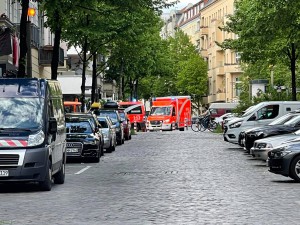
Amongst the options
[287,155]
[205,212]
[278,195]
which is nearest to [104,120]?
[287,155]

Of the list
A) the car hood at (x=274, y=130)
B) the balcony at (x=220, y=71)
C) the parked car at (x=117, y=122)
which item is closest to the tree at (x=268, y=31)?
the car hood at (x=274, y=130)

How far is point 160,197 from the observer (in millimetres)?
19094

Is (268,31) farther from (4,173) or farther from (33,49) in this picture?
(4,173)

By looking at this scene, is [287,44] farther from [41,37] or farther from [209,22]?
[209,22]

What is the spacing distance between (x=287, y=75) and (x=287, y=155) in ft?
205

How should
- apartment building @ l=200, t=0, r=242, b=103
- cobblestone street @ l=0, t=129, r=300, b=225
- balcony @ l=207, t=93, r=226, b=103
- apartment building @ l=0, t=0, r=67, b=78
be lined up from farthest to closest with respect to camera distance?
balcony @ l=207, t=93, r=226, b=103 → apartment building @ l=200, t=0, r=242, b=103 → apartment building @ l=0, t=0, r=67, b=78 → cobblestone street @ l=0, t=129, r=300, b=225

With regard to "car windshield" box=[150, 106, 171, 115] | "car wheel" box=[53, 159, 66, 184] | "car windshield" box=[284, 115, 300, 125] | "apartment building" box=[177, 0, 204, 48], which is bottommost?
"car wheel" box=[53, 159, 66, 184]

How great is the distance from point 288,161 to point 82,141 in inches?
425

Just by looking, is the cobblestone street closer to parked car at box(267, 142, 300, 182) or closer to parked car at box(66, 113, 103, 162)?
parked car at box(267, 142, 300, 182)

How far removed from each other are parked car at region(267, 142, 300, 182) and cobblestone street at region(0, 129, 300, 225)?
25 cm

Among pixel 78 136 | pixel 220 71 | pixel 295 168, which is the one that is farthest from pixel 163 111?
pixel 295 168

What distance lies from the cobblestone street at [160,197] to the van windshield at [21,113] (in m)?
1.38

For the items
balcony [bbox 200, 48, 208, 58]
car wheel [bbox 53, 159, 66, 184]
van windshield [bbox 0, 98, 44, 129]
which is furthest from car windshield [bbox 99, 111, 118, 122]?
balcony [bbox 200, 48, 208, 58]

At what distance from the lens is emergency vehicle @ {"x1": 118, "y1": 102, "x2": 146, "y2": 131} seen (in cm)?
8562
